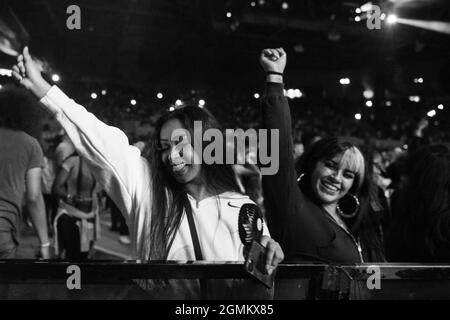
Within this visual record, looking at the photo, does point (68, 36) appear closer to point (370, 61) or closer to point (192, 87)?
point (192, 87)

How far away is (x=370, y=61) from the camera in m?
12.5

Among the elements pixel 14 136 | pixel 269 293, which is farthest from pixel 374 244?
pixel 14 136

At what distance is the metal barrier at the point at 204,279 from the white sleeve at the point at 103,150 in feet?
1.00

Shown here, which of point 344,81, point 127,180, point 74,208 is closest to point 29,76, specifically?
point 127,180

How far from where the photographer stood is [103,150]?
1.29 m

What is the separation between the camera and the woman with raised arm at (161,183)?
123cm

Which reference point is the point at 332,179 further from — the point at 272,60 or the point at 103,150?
the point at 103,150

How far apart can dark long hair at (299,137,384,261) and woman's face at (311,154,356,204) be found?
0.07ft

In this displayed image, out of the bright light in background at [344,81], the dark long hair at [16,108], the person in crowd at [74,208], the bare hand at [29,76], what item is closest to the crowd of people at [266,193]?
the bare hand at [29,76]

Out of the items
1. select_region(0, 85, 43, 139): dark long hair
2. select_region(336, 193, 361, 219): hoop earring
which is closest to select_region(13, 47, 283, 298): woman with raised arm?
select_region(336, 193, 361, 219): hoop earring

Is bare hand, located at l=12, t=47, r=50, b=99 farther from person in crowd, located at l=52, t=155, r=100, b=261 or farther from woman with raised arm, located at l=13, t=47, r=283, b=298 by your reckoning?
person in crowd, located at l=52, t=155, r=100, b=261

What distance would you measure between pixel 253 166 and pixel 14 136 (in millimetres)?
2387

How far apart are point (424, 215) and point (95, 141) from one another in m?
1.32
